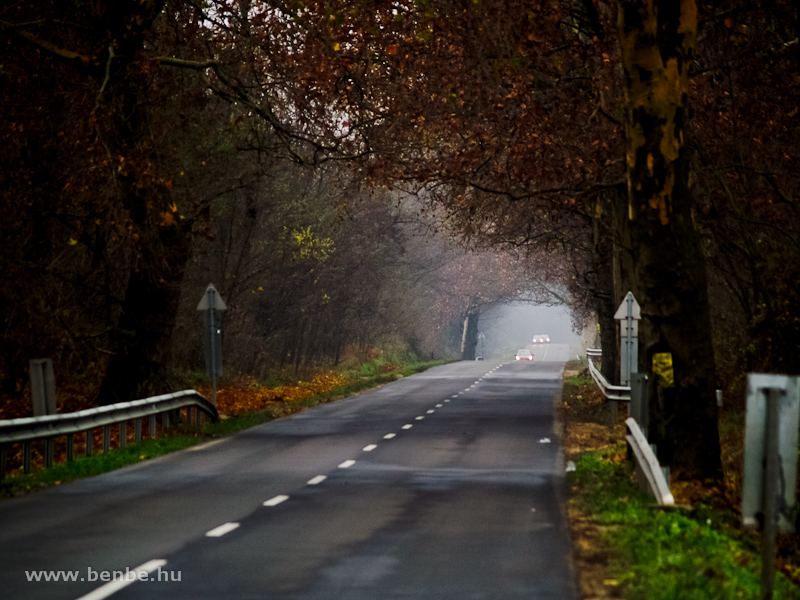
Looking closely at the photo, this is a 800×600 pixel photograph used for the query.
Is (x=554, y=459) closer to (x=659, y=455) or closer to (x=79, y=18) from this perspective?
(x=659, y=455)

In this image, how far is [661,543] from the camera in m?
9.29

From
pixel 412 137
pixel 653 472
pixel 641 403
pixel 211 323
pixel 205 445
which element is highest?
pixel 412 137

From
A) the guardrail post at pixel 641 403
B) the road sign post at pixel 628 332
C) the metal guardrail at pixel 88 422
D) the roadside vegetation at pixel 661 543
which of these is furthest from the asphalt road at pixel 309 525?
the road sign post at pixel 628 332

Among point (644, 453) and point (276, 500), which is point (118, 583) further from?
point (644, 453)

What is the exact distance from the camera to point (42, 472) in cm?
1525

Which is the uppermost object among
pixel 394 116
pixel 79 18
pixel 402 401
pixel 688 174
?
pixel 79 18

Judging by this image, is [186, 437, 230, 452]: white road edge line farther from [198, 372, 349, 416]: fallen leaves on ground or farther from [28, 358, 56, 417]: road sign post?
[198, 372, 349, 416]: fallen leaves on ground

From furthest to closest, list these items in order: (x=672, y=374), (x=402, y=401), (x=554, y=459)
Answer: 1. (x=402, y=401)
2. (x=554, y=459)
3. (x=672, y=374)

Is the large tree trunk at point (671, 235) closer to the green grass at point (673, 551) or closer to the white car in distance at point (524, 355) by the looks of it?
the green grass at point (673, 551)

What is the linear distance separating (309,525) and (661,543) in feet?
11.3

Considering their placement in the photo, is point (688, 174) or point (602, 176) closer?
point (688, 174)

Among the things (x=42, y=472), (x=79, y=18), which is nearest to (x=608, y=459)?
(x=42, y=472)

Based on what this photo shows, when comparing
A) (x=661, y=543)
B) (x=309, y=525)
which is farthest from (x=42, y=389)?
(x=661, y=543)

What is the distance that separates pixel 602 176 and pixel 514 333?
170 meters
